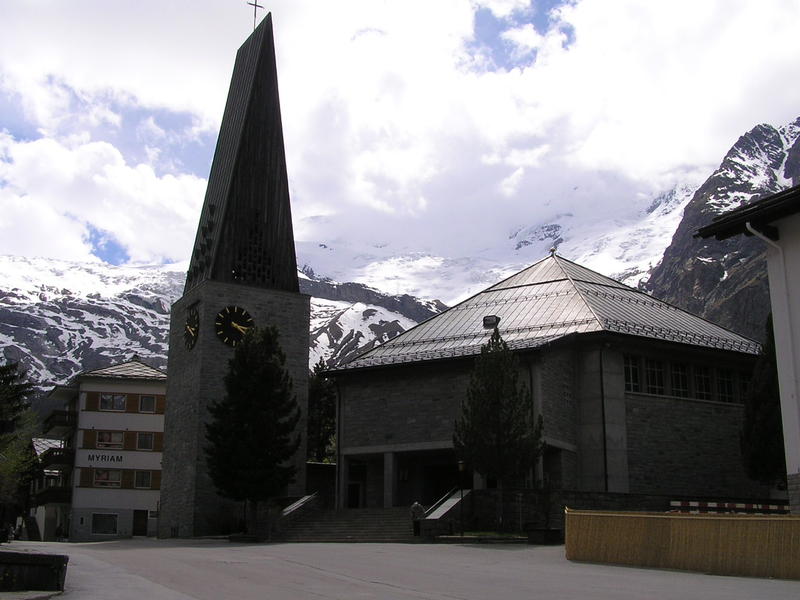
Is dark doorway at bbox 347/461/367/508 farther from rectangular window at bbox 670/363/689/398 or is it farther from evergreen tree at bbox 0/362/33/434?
evergreen tree at bbox 0/362/33/434

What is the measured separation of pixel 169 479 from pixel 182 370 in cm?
525

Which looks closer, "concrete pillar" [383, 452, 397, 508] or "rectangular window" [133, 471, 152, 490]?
"concrete pillar" [383, 452, 397, 508]

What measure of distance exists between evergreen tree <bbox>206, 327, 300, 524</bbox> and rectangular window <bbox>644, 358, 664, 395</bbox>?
14.5 metres

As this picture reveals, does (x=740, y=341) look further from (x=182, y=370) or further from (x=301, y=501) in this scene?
(x=182, y=370)

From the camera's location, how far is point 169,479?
50438mm

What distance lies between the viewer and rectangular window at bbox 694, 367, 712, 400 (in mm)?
44906

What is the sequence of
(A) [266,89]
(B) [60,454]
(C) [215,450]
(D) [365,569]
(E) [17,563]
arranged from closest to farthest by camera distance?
(E) [17,563] < (D) [365,569] < (C) [215,450] < (A) [266,89] < (B) [60,454]

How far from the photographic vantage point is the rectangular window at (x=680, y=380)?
4434cm

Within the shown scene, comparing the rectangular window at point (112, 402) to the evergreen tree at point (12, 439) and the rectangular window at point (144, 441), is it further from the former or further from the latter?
the evergreen tree at point (12, 439)

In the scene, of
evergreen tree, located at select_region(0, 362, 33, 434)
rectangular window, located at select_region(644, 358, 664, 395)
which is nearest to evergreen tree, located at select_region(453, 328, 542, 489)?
rectangular window, located at select_region(644, 358, 664, 395)

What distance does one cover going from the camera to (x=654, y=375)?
144 feet

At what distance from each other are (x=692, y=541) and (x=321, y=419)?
4472 centimetres

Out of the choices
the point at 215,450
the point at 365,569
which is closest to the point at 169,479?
the point at 215,450

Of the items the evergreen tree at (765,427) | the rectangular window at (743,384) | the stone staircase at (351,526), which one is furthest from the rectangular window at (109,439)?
the evergreen tree at (765,427)
